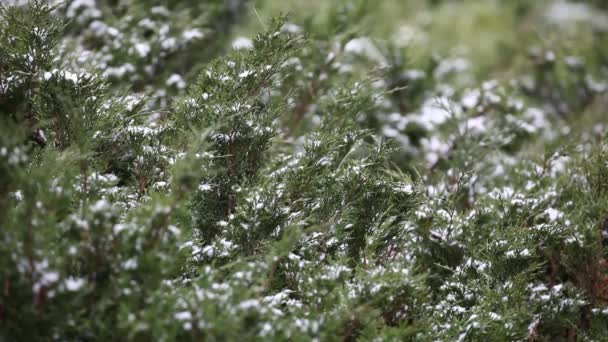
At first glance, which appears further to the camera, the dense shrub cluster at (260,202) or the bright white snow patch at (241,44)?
the bright white snow patch at (241,44)

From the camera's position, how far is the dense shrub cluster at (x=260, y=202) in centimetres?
167

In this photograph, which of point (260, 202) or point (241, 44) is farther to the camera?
point (241, 44)

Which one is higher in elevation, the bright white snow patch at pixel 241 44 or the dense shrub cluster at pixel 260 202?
the bright white snow patch at pixel 241 44

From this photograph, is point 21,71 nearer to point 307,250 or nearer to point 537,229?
point 307,250

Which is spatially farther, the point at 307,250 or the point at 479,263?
the point at 479,263

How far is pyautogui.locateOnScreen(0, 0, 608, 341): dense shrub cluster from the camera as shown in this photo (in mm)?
1673

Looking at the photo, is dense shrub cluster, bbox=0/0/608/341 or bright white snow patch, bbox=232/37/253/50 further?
bright white snow patch, bbox=232/37/253/50

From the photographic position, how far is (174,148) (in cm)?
238

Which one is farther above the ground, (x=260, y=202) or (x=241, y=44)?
(x=241, y=44)

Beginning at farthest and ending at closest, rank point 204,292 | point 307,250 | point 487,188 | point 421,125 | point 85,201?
point 421,125 → point 487,188 → point 307,250 → point 85,201 → point 204,292

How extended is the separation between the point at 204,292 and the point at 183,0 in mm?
3022

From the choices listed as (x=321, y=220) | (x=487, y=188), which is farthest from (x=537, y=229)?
(x=321, y=220)

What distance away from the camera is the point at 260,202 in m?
2.15

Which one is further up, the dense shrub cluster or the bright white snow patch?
the bright white snow patch
